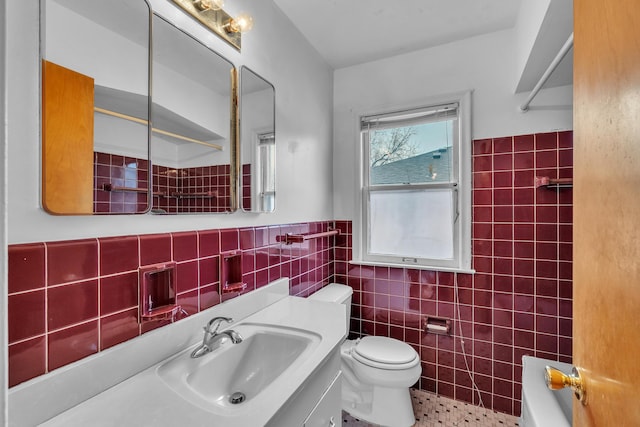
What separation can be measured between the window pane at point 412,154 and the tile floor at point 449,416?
4.93 ft

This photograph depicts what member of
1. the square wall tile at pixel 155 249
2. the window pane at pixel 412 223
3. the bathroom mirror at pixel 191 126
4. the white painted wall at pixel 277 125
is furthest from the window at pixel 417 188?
the square wall tile at pixel 155 249

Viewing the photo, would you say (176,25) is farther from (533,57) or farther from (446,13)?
(533,57)

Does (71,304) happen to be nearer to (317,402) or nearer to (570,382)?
(317,402)

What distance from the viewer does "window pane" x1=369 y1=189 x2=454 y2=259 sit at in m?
2.02

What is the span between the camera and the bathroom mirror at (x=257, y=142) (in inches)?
53.1

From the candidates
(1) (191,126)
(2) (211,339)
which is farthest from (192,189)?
(2) (211,339)

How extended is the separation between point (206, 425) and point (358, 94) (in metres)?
2.21

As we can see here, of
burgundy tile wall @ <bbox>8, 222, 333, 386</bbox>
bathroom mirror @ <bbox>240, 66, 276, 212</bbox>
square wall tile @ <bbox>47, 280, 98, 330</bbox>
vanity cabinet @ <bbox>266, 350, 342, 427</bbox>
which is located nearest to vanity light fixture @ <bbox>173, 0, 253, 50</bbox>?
bathroom mirror @ <bbox>240, 66, 276, 212</bbox>

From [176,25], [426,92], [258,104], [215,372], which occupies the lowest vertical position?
[215,372]

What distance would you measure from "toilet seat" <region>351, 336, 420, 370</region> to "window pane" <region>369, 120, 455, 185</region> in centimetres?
114

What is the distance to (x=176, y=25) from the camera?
1046 millimetres

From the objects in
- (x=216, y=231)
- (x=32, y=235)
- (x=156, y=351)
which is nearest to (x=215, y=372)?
(x=156, y=351)

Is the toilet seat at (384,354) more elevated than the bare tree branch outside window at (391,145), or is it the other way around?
the bare tree branch outside window at (391,145)

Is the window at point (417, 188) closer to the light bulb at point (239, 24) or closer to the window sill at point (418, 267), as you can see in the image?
the window sill at point (418, 267)
